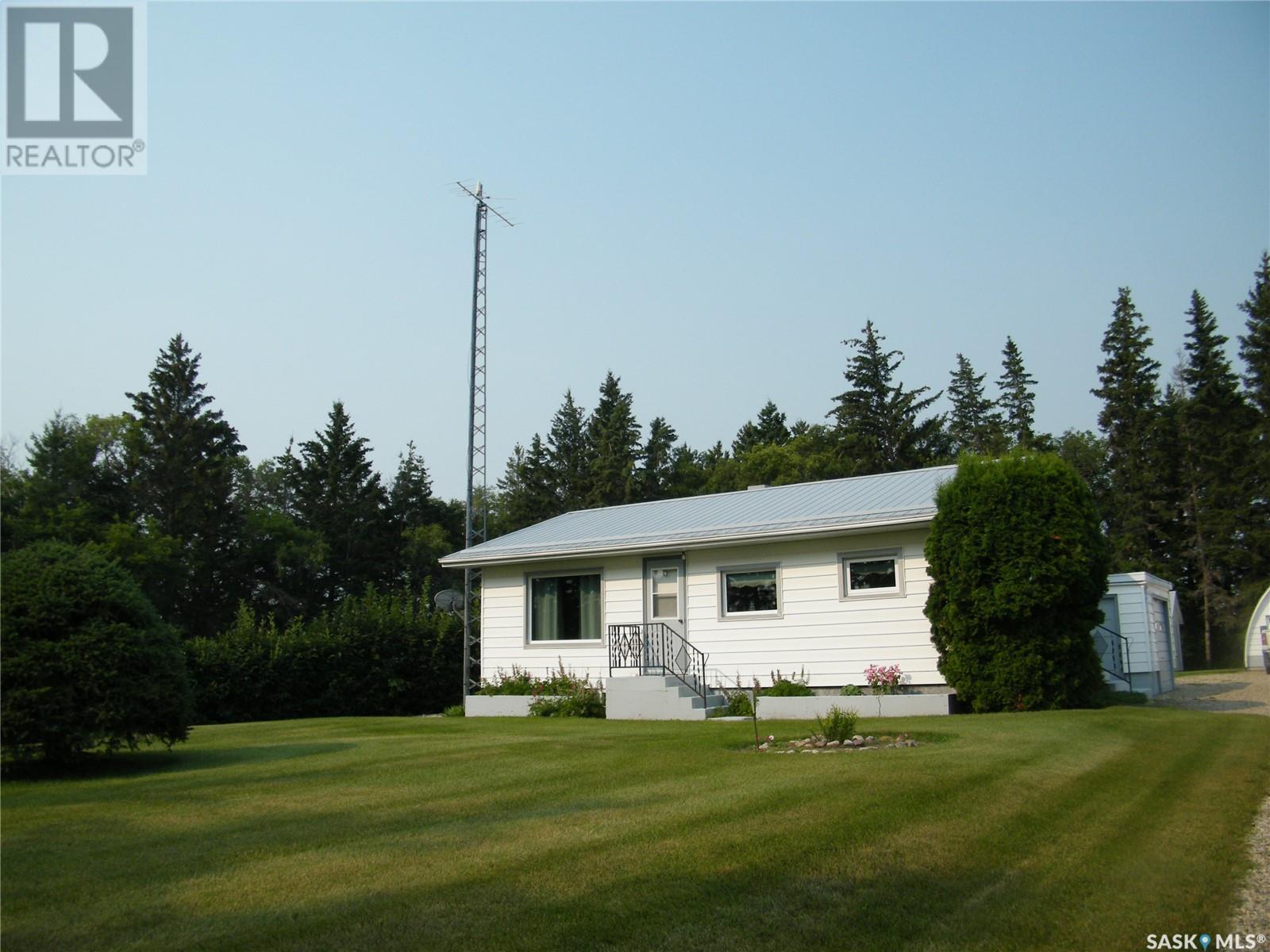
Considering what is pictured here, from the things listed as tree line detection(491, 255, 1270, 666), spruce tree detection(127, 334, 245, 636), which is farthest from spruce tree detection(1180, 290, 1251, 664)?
spruce tree detection(127, 334, 245, 636)

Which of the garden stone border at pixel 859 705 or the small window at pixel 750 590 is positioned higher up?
the small window at pixel 750 590

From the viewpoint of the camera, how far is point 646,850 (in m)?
5.85

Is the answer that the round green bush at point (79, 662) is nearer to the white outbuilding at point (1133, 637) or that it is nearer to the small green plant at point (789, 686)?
the small green plant at point (789, 686)

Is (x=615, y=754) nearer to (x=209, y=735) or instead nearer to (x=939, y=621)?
(x=939, y=621)

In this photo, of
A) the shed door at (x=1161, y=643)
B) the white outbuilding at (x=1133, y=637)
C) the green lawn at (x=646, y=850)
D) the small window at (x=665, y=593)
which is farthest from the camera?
the shed door at (x=1161, y=643)

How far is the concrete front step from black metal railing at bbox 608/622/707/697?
799mm

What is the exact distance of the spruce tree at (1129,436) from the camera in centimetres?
4669

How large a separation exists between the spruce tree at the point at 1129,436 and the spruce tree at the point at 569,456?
27.0 metres

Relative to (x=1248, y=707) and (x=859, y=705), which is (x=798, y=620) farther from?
(x=1248, y=707)

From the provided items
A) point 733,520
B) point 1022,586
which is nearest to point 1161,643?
point 1022,586

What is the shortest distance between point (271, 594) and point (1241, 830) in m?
47.9

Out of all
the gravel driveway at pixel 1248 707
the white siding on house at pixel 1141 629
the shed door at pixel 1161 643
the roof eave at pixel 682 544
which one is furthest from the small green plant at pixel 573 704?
the shed door at pixel 1161 643

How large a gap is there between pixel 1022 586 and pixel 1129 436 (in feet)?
128

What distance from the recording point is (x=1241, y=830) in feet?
22.2
